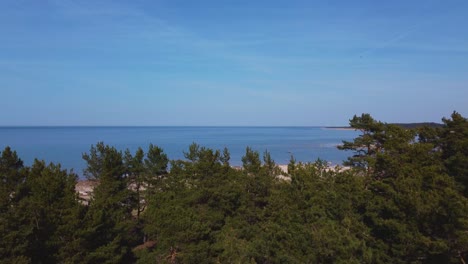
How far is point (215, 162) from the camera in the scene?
26.5 metres

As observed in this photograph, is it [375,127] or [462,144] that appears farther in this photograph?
[375,127]

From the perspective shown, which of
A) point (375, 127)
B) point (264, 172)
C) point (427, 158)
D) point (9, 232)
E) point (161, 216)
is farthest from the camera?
point (375, 127)

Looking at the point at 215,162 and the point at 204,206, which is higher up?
the point at 215,162

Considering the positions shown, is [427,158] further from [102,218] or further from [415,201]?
[102,218]

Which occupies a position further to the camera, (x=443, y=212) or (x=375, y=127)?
(x=375, y=127)

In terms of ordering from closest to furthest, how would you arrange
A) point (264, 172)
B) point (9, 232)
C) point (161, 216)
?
1. point (9, 232)
2. point (161, 216)
3. point (264, 172)

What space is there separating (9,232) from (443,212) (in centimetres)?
1989

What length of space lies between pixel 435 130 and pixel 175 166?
20038mm

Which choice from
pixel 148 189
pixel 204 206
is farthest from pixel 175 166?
pixel 204 206

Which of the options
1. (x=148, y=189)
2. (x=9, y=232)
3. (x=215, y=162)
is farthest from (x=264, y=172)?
(x=9, y=232)

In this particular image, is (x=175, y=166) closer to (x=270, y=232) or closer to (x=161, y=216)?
(x=161, y=216)

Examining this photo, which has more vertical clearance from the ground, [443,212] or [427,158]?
[427,158]

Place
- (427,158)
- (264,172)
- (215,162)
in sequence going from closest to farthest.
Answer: (427,158)
(264,172)
(215,162)

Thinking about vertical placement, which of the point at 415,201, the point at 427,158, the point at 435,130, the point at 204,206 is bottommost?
the point at 204,206
